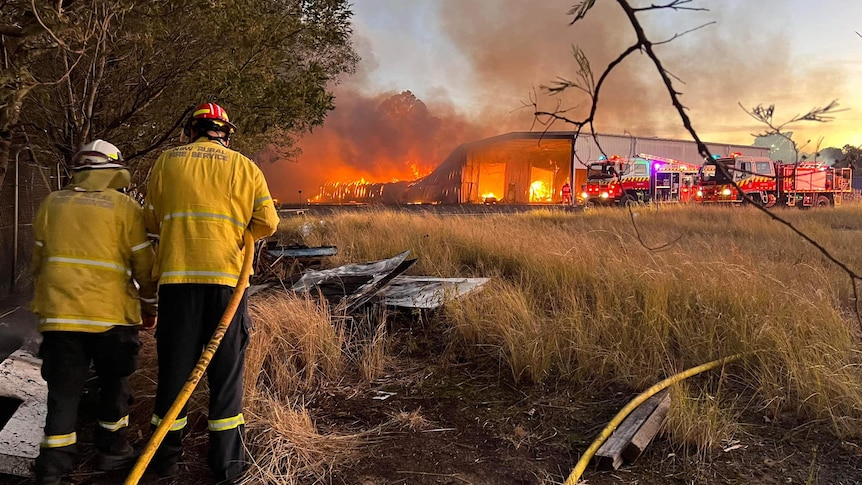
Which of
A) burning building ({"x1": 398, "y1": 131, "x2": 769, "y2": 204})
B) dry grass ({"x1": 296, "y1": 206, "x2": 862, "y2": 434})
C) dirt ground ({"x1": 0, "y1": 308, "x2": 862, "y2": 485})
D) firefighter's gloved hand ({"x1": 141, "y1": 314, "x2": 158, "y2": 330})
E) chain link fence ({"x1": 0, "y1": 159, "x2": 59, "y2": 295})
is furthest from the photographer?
burning building ({"x1": 398, "y1": 131, "x2": 769, "y2": 204})

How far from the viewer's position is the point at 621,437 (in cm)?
258

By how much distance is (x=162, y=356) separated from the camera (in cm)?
244

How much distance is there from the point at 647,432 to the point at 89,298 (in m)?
2.68

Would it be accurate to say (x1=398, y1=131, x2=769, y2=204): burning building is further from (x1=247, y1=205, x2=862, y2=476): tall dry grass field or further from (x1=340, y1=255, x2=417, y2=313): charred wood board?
(x1=340, y1=255, x2=417, y2=313): charred wood board

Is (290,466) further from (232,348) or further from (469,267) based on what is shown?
(469,267)

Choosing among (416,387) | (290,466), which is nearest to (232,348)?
(290,466)

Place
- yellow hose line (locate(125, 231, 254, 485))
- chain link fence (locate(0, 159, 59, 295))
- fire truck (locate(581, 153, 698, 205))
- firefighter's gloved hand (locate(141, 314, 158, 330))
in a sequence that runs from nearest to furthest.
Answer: yellow hose line (locate(125, 231, 254, 485)) → firefighter's gloved hand (locate(141, 314, 158, 330)) → chain link fence (locate(0, 159, 59, 295)) → fire truck (locate(581, 153, 698, 205))

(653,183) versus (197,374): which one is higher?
(653,183)

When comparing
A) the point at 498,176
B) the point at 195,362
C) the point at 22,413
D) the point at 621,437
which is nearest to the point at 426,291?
the point at 621,437

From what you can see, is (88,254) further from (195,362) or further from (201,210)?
(195,362)

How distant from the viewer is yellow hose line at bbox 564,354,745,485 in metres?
2.32

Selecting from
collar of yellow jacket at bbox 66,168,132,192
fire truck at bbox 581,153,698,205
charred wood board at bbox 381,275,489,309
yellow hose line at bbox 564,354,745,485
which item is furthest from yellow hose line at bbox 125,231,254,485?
fire truck at bbox 581,153,698,205

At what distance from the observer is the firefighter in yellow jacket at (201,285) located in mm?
2396

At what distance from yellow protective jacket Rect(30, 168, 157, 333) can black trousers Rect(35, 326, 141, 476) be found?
3.2 inches
